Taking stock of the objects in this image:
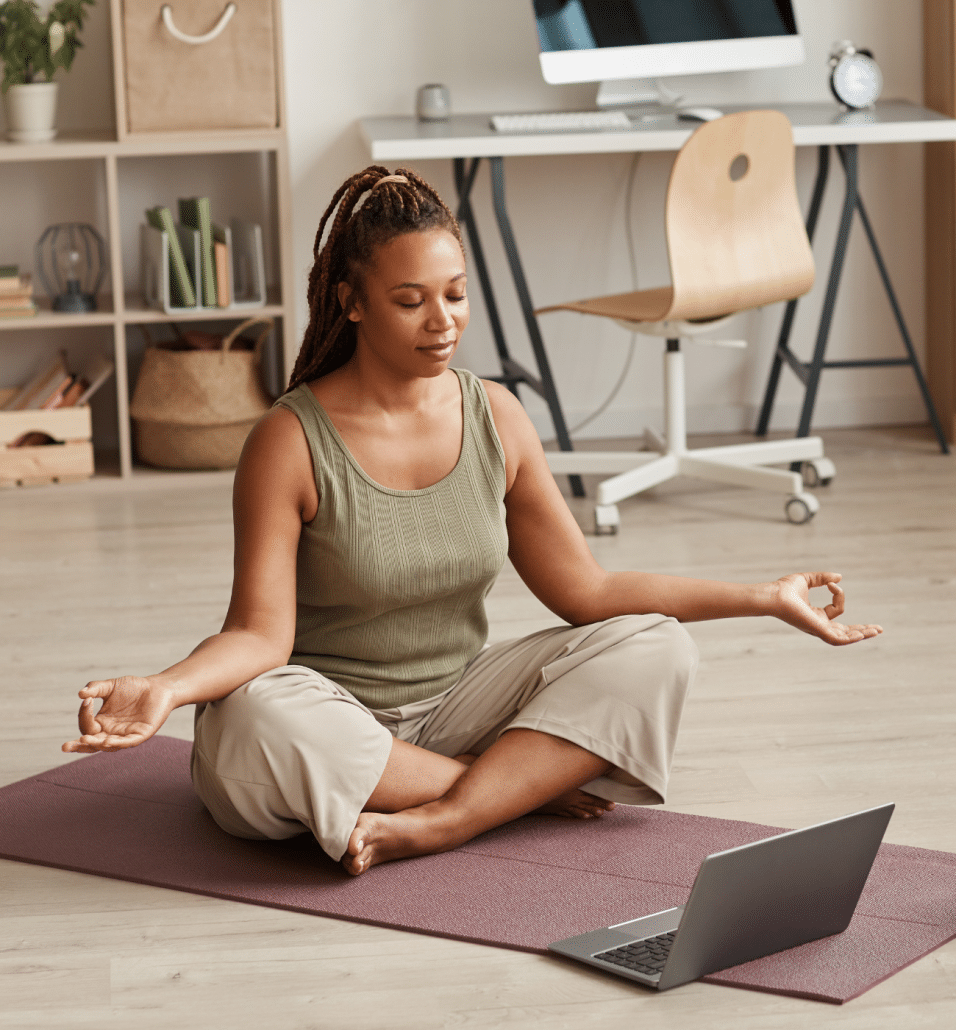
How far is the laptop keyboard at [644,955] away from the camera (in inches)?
56.6

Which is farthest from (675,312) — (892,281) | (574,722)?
(574,722)

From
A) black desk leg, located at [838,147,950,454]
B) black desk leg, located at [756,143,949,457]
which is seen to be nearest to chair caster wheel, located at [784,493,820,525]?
black desk leg, located at [756,143,949,457]

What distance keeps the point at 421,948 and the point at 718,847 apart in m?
0.38

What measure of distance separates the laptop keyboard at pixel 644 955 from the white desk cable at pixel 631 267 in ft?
9.31

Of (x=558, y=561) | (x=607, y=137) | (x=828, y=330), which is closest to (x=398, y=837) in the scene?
(x=558, y=561)

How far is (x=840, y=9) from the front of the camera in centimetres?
417

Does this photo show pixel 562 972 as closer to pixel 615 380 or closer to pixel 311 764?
pixel 311 764

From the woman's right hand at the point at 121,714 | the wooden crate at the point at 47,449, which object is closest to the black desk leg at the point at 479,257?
the wooden crate at the point at 47,449

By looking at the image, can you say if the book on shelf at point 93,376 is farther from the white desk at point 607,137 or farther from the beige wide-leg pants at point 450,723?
the beige wide-leg pants at point 450,723

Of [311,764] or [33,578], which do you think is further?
[33,578]

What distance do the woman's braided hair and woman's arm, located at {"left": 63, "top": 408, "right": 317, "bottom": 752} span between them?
10 cm

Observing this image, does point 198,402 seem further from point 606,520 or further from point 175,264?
point 606,520

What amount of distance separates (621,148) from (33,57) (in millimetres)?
1428

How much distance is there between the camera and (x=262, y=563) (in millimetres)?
1633
